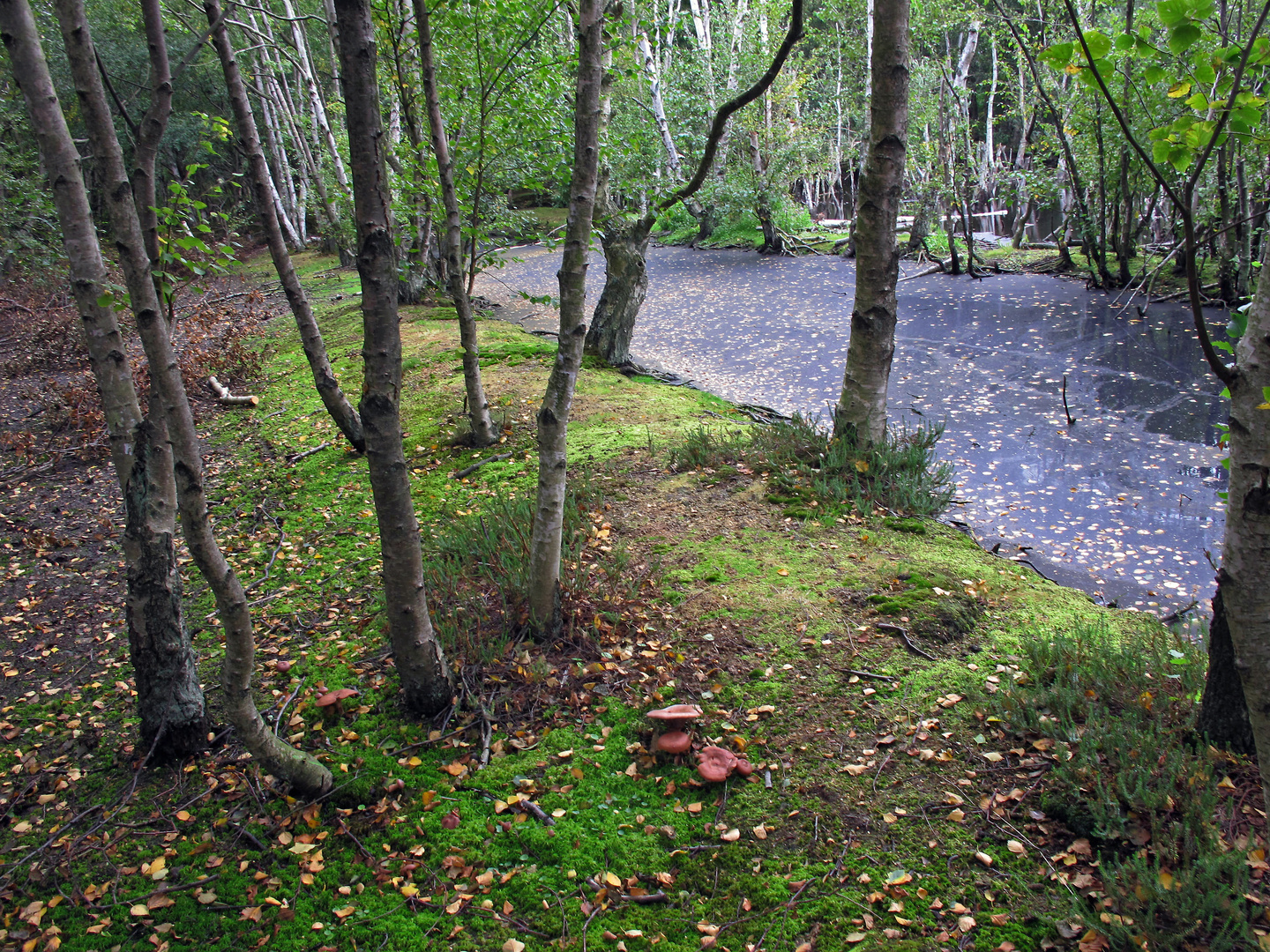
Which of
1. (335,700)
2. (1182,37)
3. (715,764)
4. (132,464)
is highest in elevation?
(1182,37)

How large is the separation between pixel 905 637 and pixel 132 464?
12.2 feet

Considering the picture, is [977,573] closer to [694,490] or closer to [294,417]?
[694,490]

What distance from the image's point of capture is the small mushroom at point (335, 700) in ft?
11.3

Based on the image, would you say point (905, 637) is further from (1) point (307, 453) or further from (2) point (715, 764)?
(1) point (307, 453)

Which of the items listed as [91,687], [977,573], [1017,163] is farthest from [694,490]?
[1017,163]

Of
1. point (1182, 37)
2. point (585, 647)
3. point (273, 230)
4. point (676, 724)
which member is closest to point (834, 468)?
point (585, 647)

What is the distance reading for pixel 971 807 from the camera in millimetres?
2855

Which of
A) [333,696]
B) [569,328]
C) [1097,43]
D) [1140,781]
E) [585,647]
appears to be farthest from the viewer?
[585,647]

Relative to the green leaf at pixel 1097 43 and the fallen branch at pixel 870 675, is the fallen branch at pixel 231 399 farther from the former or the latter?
the green leaf at pixel 1097 43

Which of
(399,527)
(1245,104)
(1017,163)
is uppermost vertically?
(1017,163)

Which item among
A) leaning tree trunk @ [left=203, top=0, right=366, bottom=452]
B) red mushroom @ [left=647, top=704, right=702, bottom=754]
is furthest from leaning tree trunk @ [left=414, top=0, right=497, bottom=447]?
red mushroom @ [left=647, top=704, right=702, bottom=754]

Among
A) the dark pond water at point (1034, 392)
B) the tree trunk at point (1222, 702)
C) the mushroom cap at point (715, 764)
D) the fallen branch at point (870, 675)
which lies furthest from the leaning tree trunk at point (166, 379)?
the dark pond water at point (1034, 392)

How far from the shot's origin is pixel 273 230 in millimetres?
6363

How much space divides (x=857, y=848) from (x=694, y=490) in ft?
11.4
